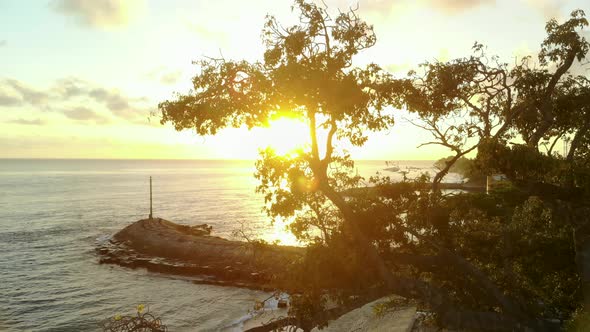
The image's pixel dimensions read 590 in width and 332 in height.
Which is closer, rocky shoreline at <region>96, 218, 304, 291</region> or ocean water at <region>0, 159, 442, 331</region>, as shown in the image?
ocean water at <region>0, 159, 442, 331</region>

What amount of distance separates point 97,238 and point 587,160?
189 ft

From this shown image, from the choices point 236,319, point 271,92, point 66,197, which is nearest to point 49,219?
point 66,197

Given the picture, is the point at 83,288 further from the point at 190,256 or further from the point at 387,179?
the point at 387,179

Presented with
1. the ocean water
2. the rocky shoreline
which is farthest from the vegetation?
the rocky shoreline

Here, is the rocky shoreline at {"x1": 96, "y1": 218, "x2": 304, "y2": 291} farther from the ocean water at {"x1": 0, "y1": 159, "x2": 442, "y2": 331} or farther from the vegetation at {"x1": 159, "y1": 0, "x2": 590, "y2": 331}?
the vegetation at {"x1": 159, "y1": 0, "x2": 590, "y2": 331}

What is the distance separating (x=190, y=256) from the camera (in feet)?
141

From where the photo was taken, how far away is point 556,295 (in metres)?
17.0

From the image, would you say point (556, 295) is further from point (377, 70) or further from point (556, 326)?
point (377, 70)

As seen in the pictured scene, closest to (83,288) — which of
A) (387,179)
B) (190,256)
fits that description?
(190,256)

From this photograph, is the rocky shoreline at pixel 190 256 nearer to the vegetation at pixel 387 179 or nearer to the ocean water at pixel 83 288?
the ocean water at pixel 83 288

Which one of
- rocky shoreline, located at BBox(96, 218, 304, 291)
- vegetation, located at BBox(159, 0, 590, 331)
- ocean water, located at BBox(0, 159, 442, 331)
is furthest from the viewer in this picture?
rocky shoreline, located at BBox(96, 218, 304, 291)

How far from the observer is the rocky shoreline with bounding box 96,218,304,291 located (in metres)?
36.7

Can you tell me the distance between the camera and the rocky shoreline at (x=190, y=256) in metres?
36.7

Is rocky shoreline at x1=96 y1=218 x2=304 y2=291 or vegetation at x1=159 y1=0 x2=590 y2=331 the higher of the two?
vegetation at x1=159 y1=0 x2=590 y2=331
